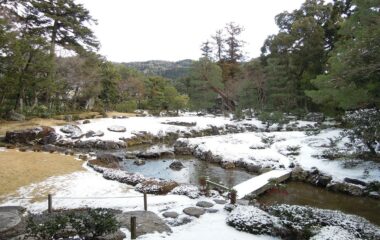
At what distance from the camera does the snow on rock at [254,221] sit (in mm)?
6961

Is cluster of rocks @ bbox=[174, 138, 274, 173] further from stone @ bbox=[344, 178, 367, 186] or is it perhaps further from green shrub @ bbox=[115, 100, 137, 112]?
green shrub @ bbox=[115, 100, 137, 112]

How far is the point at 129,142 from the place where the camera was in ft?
69.1

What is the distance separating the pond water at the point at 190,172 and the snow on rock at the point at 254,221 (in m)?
4.87

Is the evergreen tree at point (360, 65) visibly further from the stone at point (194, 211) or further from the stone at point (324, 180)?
the stone at point (194, 211)

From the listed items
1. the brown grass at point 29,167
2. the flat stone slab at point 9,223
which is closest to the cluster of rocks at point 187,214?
the flat stone slab at point 9,223

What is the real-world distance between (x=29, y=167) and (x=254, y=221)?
10.1 m

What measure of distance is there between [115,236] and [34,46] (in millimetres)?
19017

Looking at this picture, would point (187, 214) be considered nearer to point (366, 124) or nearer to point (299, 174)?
point (299, 174)

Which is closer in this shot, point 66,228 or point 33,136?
point 66,228

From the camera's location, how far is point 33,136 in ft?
61.2

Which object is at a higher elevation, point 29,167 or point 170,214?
point 29,167

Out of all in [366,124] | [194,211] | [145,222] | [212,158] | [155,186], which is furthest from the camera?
[212,158]

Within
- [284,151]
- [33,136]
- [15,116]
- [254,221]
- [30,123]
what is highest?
[15,116]

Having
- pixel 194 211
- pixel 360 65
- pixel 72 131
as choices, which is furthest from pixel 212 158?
pixel 72 131
